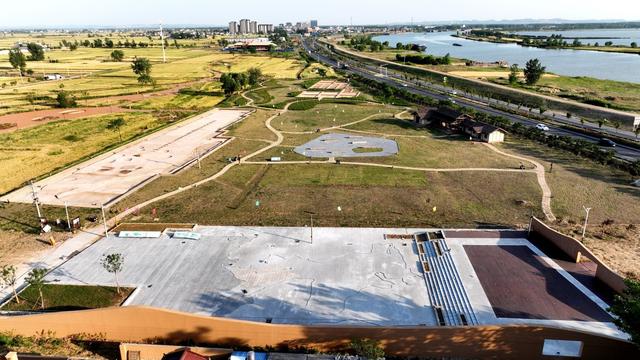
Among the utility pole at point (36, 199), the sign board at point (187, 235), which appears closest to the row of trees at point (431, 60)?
the sign board at point (187, 235)

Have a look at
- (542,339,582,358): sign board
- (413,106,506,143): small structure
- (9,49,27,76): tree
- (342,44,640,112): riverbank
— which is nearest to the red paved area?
(542,339,582,358): sign board

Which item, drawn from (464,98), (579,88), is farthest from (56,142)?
(579,88)

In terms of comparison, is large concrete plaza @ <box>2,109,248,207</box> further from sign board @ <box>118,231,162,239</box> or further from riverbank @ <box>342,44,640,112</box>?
riverbank @ <box>342,44,640,112</box>

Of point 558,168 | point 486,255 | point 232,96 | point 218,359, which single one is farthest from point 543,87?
point 218,359

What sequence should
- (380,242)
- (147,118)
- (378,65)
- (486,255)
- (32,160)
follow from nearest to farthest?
(486,255), (380,242), (32,160), (147,118), (378,65)

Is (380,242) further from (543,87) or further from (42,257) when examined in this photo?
(543,87)

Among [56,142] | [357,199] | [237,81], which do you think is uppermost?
[237,81]

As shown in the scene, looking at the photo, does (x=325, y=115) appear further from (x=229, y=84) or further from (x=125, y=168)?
(x=125, y=168)
